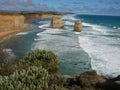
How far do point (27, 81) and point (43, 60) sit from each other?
7838 millimetres

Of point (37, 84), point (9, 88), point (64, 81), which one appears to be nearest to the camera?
point (9, 88)

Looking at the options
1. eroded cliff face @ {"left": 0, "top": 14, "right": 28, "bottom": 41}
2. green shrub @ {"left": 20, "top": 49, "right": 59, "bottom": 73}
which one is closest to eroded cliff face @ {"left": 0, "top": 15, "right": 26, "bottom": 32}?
eroded cliff face @ {"left": 0, "top": 14, "right": 28, "bottom": 41}

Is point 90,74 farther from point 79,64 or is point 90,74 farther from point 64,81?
point 79,64

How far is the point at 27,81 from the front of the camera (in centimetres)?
1111

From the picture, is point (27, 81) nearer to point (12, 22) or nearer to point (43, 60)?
point (43, 60)

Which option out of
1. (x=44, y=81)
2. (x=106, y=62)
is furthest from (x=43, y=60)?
(x=106, y=62)

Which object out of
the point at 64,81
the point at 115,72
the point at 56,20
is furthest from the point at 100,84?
the point at 56,20

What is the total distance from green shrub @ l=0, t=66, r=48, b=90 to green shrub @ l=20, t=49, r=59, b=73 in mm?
6324

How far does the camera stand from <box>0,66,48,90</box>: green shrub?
10.5 metres

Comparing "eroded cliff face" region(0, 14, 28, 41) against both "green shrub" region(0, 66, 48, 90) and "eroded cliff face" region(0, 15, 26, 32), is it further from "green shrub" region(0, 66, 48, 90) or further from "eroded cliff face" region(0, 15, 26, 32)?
"green shrub" region(0, 66, 48, 90)

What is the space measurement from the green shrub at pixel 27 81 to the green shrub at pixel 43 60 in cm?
632

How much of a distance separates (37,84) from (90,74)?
10.7ft

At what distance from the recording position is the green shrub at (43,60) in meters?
18.5

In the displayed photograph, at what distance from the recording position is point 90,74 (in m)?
13.6
